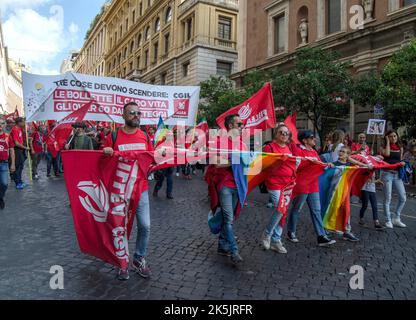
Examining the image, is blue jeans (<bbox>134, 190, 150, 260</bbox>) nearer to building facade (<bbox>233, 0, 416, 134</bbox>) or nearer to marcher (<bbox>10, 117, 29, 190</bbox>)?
marcher (<bbox>10, 117, 29, 190</bbox>)

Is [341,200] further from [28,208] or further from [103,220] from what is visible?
[28,208]

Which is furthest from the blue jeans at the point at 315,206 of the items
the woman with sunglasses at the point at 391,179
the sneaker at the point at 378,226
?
the woman with sunglasses at the point at 391,179

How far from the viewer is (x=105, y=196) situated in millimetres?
3883

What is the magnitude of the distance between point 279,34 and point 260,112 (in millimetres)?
18043

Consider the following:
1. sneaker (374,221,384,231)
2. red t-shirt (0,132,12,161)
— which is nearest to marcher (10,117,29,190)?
red t-shirt (0,132,12,161)

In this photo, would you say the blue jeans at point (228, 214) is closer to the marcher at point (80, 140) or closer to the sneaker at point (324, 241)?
the sneaker at point (324, 241)

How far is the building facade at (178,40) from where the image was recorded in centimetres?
3309

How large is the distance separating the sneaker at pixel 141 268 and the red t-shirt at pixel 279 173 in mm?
2008

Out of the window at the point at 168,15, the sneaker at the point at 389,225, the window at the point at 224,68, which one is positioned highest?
the window at the point at 168,15

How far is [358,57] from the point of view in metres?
17.2

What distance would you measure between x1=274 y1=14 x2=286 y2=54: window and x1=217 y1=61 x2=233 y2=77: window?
10338mm

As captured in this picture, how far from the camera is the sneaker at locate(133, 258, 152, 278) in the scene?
3.84 m

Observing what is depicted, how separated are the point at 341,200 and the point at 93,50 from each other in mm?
82789
